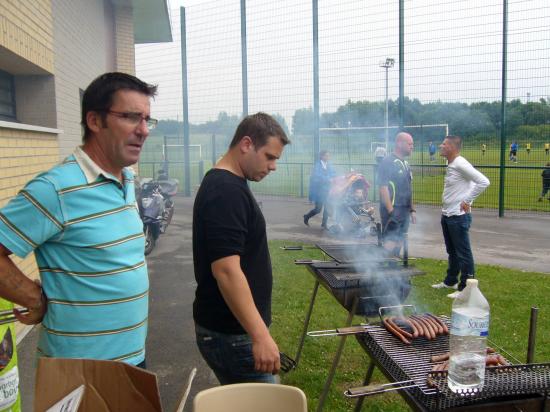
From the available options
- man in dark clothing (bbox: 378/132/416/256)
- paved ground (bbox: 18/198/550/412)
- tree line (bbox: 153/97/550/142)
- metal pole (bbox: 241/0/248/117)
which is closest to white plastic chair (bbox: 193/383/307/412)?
paved ground (bbox: 18/198/550/412)

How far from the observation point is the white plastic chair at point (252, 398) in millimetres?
1817

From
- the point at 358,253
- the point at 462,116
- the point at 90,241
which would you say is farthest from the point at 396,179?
the point at 462,116

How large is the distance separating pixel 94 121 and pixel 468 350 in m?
1.94

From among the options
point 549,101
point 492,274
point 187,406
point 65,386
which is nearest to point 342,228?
point 492,274

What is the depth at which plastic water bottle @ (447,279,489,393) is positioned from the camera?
1.93 m

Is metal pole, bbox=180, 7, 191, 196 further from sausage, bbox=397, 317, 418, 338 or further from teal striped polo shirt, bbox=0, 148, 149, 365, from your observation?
teal striped polo shirt, bbox=0, 148, 149, 365

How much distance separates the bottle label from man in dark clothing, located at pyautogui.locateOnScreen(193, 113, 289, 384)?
0.82 meters

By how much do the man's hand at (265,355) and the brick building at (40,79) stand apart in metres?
3.14

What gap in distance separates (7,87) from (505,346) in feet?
20.3

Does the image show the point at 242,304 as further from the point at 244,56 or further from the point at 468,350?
the point at 244,56

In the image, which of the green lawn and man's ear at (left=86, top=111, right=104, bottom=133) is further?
the green lawn

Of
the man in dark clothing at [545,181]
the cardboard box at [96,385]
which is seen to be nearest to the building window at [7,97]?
the cardboard box at [96,385]

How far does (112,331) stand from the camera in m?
1.89

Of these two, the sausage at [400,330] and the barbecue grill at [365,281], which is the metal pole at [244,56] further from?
the sausage at [400,330]
